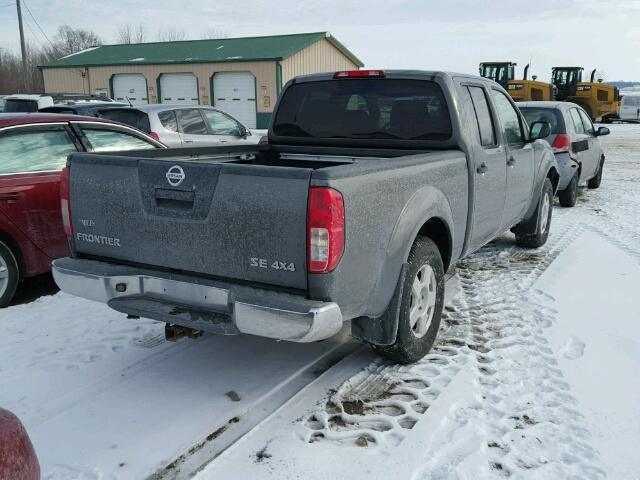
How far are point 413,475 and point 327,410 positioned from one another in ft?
2.47

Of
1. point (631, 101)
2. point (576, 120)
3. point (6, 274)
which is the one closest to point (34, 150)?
point (6, 274)

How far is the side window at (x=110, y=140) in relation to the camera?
20.1ft

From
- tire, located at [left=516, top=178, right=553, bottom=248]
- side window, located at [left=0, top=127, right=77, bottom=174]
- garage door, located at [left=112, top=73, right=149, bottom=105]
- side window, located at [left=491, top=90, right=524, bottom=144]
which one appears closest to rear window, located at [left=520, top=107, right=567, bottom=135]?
tire, located at [left=516, top=178, right=553, bottom=248]

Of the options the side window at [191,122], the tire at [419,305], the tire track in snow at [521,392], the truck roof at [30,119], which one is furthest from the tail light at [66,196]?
the side window at [191,122]

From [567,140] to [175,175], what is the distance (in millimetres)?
8017

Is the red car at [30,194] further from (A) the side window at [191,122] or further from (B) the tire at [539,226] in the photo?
(A) the side window at [191,122]

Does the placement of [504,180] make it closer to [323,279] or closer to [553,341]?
[553,341]

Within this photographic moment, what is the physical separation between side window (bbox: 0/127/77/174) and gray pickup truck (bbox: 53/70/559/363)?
1.57 metres

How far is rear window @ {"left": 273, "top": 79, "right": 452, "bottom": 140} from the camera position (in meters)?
4.72

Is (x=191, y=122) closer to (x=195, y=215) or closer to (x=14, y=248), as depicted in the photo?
(x=14, y=248)

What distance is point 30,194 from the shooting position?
5262 mm

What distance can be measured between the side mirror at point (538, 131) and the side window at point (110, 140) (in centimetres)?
409

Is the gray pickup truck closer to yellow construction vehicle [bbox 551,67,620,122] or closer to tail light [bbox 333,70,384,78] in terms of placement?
tail light [bbox 333,70,384,78]

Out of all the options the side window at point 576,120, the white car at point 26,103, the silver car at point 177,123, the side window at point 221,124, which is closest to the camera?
the side window at point 576,120
